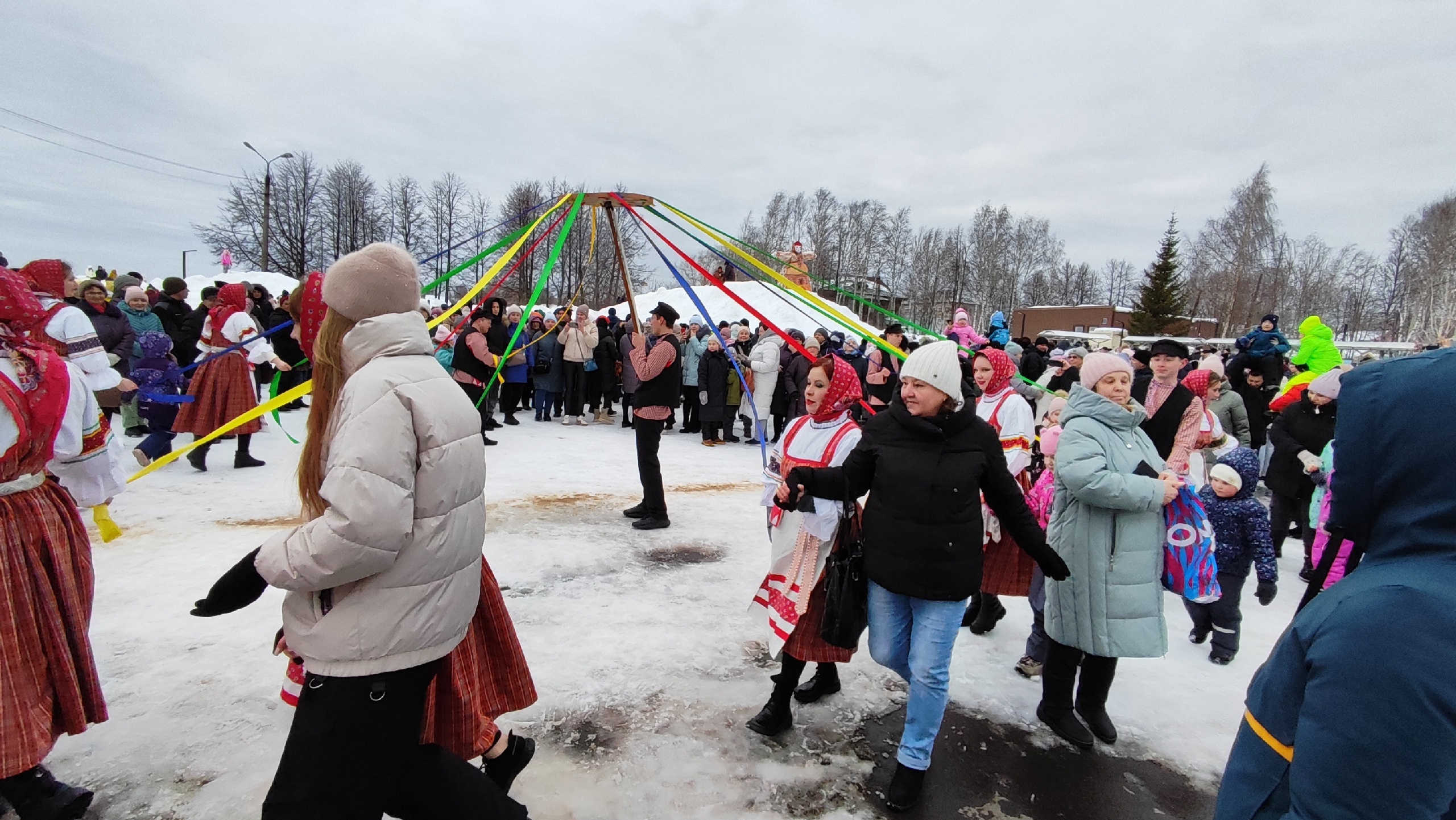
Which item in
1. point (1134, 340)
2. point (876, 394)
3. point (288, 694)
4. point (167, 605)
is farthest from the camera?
point (1134, 340)

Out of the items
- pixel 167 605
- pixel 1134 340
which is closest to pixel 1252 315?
pixel 1134 340

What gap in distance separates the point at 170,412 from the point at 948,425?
24.6 ft

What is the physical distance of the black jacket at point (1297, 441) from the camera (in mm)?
5523

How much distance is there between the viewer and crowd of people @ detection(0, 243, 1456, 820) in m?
1.03

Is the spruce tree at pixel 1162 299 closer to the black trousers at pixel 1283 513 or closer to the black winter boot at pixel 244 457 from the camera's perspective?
the black trousers at pixel 1283 513

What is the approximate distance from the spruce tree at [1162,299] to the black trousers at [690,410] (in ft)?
105

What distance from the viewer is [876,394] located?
964 cm

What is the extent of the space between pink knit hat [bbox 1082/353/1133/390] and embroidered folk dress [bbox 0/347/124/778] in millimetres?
4040

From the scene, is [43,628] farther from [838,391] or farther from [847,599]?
[838,391]

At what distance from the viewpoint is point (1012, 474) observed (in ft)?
12.2

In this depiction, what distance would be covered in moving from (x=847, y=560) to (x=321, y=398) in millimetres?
2016

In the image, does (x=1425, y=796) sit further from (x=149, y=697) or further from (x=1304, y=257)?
(x=1304, y=257)

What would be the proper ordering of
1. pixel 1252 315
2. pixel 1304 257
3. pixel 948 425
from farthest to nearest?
pixel 1304 257, pixel 1252 315, pixel 948 425

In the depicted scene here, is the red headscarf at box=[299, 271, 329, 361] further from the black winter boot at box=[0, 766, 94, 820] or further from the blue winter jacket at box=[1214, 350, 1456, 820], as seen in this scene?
the blue winter jacket at box=[1214, 350, 1456, 820]
